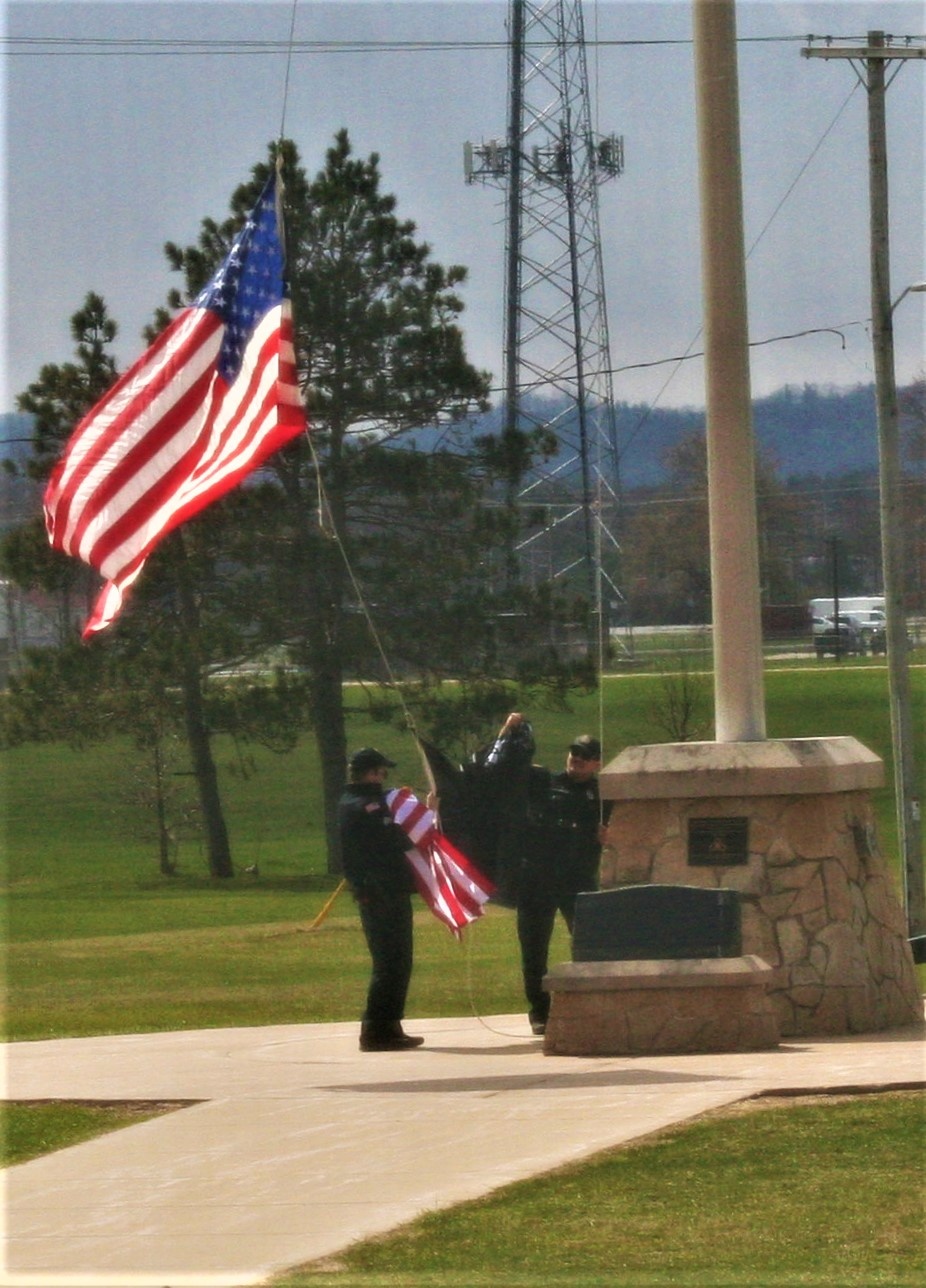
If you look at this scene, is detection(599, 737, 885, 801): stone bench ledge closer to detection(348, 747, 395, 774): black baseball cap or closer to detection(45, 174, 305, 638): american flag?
detection(348, 747, 395, 774): black baseball cap

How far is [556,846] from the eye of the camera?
10.4 metres

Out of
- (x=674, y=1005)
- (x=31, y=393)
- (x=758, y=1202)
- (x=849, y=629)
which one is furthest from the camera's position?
(x=849, y=629)

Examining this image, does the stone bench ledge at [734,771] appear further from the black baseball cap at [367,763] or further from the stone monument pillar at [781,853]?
the black baseball cap at [367,763]

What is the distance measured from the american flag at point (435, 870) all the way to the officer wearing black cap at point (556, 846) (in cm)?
58

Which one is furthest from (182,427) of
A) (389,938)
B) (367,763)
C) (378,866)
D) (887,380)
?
(887,380)

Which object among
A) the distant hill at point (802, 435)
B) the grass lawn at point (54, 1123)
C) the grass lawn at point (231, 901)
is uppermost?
the distant hill at point (802, 435)

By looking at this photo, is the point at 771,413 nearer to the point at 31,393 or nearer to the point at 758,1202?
the point at 31,393

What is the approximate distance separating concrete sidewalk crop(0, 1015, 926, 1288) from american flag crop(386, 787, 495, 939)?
703mm

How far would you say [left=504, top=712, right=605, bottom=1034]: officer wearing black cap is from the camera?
10297 millimetres

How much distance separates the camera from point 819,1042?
9570 millimetres

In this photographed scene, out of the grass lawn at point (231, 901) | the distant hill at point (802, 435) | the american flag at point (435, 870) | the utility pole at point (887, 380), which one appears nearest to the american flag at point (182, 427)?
the american flag at point (435, 870)

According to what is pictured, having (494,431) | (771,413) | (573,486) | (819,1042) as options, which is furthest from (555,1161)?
(771,413)

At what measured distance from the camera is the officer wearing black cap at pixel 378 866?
9.56 meters

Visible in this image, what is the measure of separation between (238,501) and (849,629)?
1125 inches
